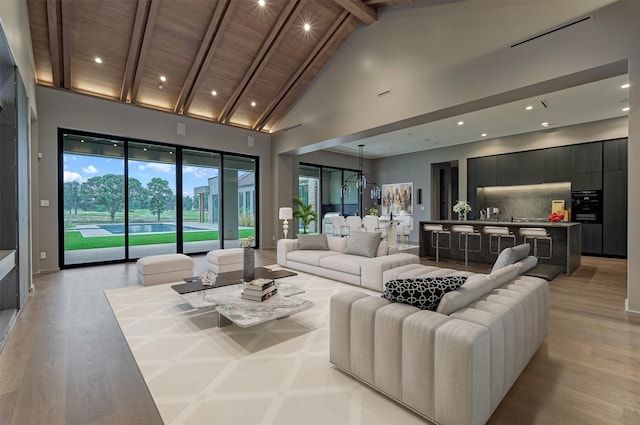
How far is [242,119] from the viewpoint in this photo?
878cm

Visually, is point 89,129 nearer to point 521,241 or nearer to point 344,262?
point 344,262

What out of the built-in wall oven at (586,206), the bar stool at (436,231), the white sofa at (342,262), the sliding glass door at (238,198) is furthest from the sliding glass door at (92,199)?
the built-in wall oven at (586,206)

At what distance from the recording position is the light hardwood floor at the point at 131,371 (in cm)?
185

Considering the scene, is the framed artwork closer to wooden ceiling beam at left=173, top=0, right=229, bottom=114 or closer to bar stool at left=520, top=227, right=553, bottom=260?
bar stool at left=520, top=227, right=553, bottom=260

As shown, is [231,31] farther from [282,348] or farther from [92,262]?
[282,348]

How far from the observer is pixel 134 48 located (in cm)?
577

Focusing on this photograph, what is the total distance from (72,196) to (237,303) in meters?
5.62

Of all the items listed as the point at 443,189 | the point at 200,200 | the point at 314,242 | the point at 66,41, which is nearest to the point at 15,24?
the point at 66,41

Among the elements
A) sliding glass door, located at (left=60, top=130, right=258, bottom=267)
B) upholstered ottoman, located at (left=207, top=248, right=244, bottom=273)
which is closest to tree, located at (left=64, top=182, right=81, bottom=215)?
sliding glass door, located at (left=60, top=130, right=258, bottom=267)

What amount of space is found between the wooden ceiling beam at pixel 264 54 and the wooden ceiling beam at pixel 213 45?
872 mm

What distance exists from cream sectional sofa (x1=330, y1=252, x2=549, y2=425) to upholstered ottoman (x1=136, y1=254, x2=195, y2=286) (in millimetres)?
3702

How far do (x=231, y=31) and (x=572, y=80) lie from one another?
237 inches

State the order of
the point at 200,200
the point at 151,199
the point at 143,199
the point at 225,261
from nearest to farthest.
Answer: the point at 225,261
the point at 143,199
the point at 151,199
the point at 200,200

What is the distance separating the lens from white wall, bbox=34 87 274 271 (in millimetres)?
5910
